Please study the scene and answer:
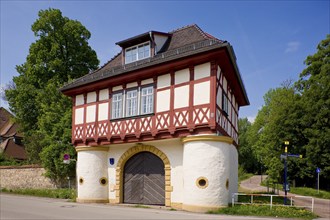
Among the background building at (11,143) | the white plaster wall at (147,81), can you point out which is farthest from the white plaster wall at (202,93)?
the background building at (11,143)

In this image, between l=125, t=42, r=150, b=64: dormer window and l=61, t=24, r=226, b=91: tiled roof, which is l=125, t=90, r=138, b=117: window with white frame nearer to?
l=61, t=24, r=226, b=91: tiled roof

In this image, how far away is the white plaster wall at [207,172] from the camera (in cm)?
1623

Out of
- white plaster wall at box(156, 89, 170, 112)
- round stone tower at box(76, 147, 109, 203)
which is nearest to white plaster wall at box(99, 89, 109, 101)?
round stone tower at box(76, 147, 109, 203)

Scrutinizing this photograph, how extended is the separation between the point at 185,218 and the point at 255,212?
139 inches

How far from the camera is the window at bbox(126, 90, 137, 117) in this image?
19.8m

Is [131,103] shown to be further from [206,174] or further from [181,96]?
[206,174]

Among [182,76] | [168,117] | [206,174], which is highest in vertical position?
[182,76]

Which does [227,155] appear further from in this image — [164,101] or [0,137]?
[0,137]

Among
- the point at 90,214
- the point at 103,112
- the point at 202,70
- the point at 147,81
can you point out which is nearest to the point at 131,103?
the point at 147,81

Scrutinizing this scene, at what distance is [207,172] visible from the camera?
53.6ft

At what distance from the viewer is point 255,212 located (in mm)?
15234

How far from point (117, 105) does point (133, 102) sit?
126 cm

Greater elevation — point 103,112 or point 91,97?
point 91,97

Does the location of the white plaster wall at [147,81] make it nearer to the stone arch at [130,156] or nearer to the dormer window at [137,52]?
the dormer window at [137,52]
